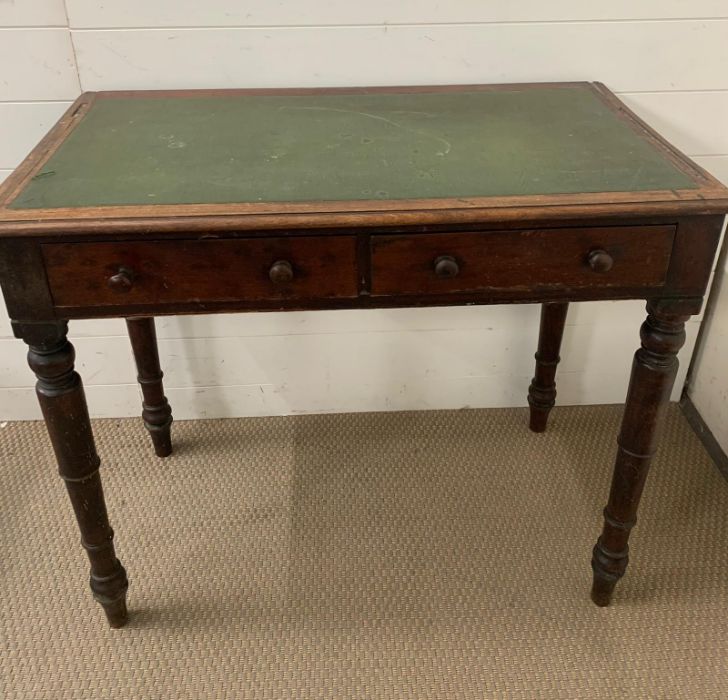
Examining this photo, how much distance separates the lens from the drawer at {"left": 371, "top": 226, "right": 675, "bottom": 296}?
42.8 inches

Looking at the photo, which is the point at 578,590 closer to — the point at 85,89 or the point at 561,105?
the point at 561,105

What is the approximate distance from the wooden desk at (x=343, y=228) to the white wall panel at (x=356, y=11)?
30cm

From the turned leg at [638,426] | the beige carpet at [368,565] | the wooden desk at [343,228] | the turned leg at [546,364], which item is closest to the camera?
the wooden desk at [343,228]

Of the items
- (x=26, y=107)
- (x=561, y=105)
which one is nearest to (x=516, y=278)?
(x=561, y=105)

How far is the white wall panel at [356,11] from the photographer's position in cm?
146

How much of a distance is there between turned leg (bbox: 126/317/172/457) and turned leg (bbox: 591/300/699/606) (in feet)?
3.23

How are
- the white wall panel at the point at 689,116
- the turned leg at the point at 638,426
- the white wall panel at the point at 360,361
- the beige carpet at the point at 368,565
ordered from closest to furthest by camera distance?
the turned leg at the point at 638,426 → the beige carpet at the point at 368,565 → the white wall panel at the point at 689,116 → the white wall panel at the point at 360,361

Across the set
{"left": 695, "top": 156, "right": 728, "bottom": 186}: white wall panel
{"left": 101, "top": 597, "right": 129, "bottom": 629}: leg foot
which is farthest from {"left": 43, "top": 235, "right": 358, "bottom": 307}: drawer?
{"left": 695, "top": 156, "right": 728, "bottom": 186}: white wall panel

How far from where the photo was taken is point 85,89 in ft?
5.01

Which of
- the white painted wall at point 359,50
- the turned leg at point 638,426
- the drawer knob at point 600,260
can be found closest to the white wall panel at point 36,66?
the white painted wall at point 359,50

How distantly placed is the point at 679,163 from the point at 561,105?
314 millimetres

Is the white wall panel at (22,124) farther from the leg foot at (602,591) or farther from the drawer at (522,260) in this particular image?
the leg foot at (602,591)

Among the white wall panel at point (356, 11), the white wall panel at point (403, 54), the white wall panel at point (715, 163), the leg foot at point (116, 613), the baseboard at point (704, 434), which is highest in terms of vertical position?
the white wall panel at point (356, 11)

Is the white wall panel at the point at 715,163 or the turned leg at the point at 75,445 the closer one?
the turned leg at the point at 75,445
